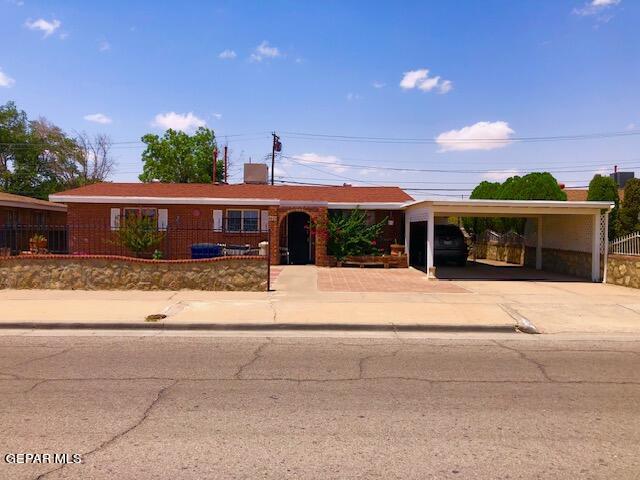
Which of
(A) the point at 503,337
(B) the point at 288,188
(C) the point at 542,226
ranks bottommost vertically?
(A) the point at 503,337

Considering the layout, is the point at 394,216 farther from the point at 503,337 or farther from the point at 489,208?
the point at 503,337

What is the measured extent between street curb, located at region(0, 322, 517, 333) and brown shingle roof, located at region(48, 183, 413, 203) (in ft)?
45.1

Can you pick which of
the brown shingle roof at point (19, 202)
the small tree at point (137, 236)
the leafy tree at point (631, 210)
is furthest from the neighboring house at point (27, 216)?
the leafy tree at point (631, 210)

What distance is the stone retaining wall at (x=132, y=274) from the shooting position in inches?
517

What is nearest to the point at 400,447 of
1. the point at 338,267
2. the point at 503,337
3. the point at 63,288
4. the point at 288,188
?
the point at 503,337

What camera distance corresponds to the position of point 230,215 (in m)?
22.6

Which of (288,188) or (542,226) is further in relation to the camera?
(288,188)

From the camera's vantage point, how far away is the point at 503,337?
28.9ft

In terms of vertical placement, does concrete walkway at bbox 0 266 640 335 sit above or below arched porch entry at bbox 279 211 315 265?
below

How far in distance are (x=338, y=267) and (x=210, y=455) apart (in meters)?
16.9

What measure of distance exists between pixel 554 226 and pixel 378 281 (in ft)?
28.6

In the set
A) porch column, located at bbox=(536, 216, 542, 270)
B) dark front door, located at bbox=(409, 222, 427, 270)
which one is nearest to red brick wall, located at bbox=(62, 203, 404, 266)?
dark front door, located at bbox=(409, 222, 427, 270)

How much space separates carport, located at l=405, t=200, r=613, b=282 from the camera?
16.6 metres

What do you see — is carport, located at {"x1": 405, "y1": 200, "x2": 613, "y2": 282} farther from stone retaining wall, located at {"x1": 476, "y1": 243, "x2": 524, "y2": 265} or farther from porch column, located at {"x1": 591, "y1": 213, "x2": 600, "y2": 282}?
stone retaining wall, located at {"x1": 476, "y1": 243, "x2": 524, "y2": 265}
